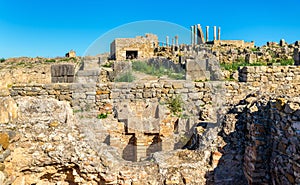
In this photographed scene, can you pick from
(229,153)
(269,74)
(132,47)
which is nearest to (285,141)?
(229,153)

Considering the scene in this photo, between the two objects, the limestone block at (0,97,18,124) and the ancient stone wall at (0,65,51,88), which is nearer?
the limestone block at (0,97,18,124)

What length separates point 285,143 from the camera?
151 inches

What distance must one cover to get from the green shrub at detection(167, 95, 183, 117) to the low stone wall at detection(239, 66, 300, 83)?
2013 mm

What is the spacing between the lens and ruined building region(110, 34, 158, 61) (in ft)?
61.2

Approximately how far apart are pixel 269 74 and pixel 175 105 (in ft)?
9.39

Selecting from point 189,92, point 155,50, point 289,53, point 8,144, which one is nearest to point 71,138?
point 8,144

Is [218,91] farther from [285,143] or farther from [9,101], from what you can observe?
[9,101]

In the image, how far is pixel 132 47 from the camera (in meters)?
19.2

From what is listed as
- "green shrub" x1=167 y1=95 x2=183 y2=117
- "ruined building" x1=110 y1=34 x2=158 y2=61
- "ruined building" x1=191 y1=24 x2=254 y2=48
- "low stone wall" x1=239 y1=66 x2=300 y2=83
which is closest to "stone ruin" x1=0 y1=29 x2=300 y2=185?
"green shrub" x1=167 y1=95 x2=183 y2=117

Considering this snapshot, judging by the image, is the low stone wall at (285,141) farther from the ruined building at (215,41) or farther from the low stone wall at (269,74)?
the ruined building at (215,41)

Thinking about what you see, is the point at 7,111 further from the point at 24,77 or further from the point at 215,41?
the point at 215,41

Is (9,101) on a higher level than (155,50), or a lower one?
lower

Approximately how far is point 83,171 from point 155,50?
57.9 feet

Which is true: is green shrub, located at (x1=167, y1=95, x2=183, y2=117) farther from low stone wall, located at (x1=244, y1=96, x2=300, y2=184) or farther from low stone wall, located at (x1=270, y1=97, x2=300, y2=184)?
low stone wall, located at (x1=270, y1=97, x2=300, y2=184)
